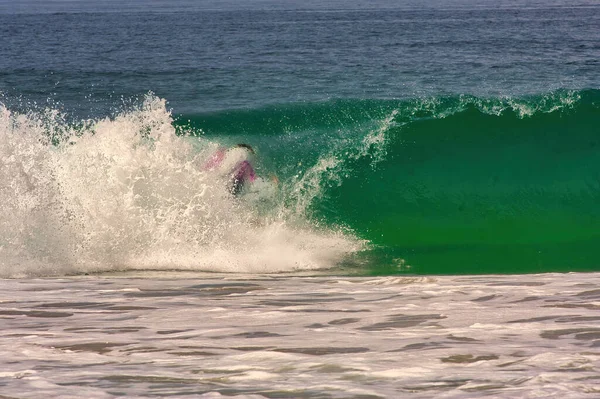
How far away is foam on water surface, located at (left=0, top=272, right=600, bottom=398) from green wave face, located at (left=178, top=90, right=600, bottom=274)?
3.81m

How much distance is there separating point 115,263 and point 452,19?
42.7 meters

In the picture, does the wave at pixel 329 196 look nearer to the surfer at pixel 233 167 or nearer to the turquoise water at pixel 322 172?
the turquoise water at pixel 322 172

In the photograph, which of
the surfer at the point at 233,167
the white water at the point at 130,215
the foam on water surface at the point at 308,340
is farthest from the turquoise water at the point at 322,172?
the foam on water surface at the point at 308,340

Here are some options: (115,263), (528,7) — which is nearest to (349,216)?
(115,263)

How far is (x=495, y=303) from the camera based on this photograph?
4988 millimetres

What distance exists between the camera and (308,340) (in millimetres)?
4098

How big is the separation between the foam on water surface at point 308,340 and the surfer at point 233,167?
476cm

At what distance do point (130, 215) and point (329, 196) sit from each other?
3.36 metres

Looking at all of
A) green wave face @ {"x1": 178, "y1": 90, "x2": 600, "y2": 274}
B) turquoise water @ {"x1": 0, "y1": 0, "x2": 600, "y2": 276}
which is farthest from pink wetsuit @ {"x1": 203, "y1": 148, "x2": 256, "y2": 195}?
green wave face @ {"x1": 178, "y1": 90, "x2": 600, "y2": 274}

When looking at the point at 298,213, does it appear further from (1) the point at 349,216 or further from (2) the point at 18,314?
(2) the point at 18,314

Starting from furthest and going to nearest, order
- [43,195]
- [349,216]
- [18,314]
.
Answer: [349,216] < [43,195] < [18,314]

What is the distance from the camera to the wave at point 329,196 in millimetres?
8844

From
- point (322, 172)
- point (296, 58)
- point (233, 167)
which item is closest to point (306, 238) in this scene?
point (233, 167)

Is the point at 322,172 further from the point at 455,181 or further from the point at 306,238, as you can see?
the point at 306,238
